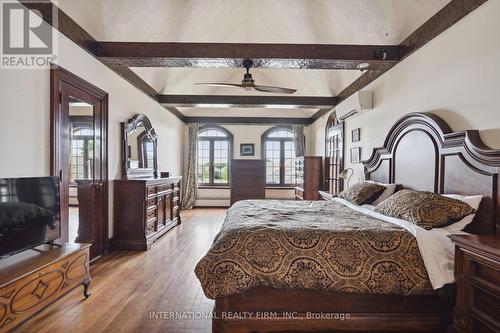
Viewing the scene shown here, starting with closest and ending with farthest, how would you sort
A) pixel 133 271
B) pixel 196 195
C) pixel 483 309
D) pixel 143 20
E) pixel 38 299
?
pixel 483 309 → pixel 38 299 → pixel 133 271 → pixel 143 20 → pixel 196 195

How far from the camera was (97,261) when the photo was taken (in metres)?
3.51

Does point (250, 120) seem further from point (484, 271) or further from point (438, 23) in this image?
point (484, 271)

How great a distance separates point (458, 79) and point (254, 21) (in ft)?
10.1

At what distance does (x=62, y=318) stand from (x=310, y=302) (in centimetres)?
190

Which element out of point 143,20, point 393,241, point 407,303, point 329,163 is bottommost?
point 407,303

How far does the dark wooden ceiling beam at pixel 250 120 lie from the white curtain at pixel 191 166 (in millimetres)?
207

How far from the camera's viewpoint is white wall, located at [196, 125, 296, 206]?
8.16 m

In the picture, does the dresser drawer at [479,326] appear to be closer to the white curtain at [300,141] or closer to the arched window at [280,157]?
the white curtain at [300,141]

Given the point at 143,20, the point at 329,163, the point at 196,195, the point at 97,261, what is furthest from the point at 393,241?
the point at 196,195

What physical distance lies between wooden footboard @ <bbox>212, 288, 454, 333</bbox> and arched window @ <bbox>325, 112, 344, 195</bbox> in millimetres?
3303

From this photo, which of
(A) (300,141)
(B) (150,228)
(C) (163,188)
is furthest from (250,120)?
(B) (150,228)

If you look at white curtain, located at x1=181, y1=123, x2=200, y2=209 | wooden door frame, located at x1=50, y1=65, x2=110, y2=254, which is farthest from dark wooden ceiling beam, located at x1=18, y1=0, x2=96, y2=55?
white curtain, located at x1=181, y1=123, x2=200, y2=209

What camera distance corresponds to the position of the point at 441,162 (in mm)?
2613

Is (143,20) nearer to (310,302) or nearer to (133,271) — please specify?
(133,271)
